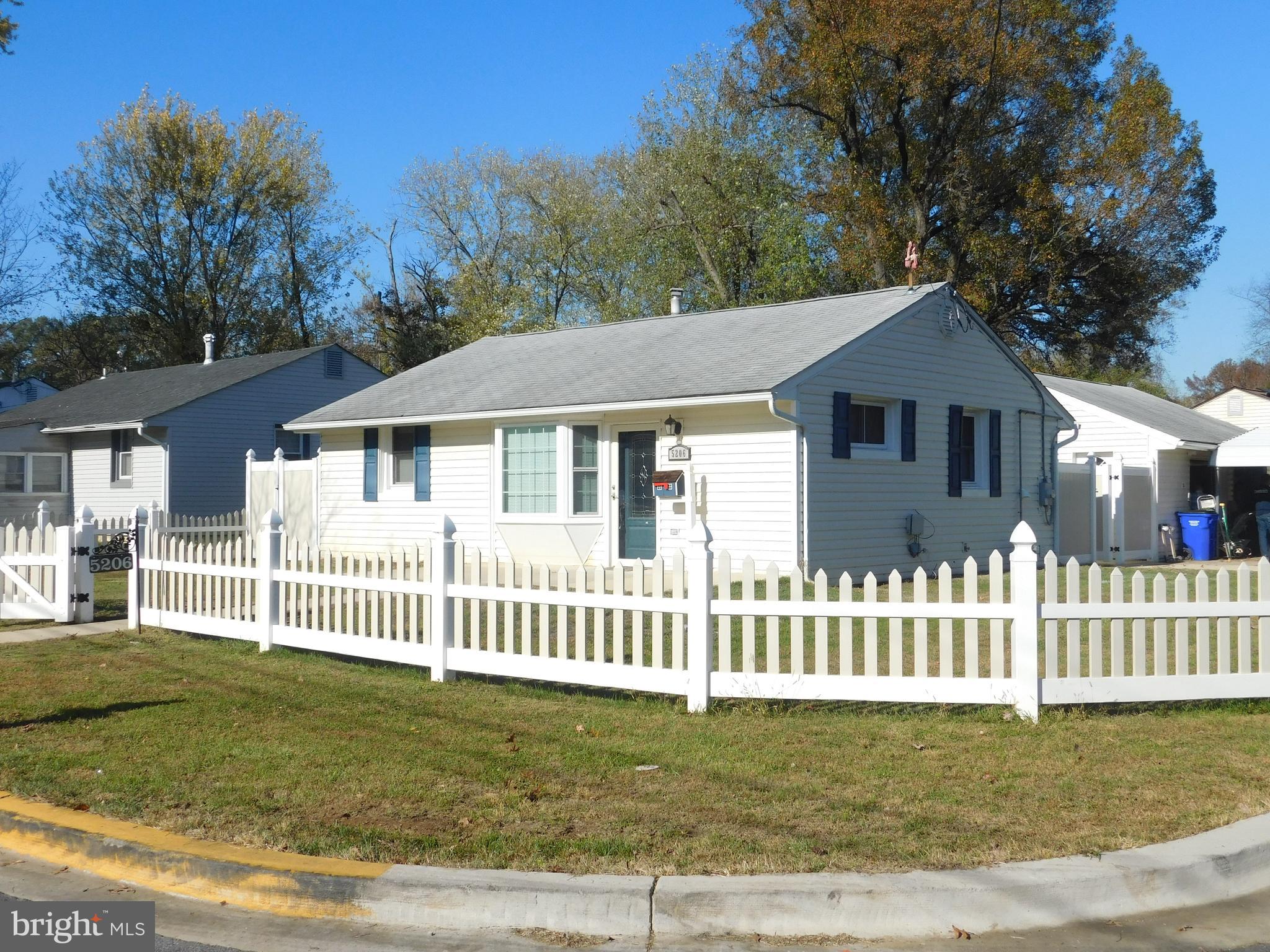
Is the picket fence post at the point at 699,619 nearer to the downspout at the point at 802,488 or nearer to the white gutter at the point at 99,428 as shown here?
the downspout at the point at 802,488

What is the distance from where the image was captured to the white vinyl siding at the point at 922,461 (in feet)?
50.5

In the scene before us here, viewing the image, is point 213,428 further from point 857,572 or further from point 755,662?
point 755,662

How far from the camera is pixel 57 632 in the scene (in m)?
11.2

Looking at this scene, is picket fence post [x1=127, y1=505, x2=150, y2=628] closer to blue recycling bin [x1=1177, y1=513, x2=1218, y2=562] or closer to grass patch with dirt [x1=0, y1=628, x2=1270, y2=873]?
grass patch with dirt [x1=0, y1=628, x2=1270, y2=873]

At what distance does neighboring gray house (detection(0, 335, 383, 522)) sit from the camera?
26.5 metres

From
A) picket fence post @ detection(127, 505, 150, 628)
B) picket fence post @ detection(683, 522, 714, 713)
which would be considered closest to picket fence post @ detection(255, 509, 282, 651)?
picket fence post @ detection(127, 505, 150, 628)

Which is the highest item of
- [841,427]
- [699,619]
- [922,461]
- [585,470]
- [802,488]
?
[841,427]

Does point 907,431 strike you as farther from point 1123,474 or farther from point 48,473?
point 48,473

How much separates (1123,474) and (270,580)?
55.5 ft

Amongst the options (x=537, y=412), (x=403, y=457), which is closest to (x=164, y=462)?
(x=403, y=457)

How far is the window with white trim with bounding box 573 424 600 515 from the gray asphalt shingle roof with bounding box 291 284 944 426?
23.9 inches

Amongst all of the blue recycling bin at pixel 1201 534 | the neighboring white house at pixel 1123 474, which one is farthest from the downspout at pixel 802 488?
the blue recycling bin at pixel 1201 534

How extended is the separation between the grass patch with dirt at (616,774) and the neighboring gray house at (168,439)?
19.3m

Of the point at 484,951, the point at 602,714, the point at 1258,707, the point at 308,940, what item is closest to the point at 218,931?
the point at 308,940
